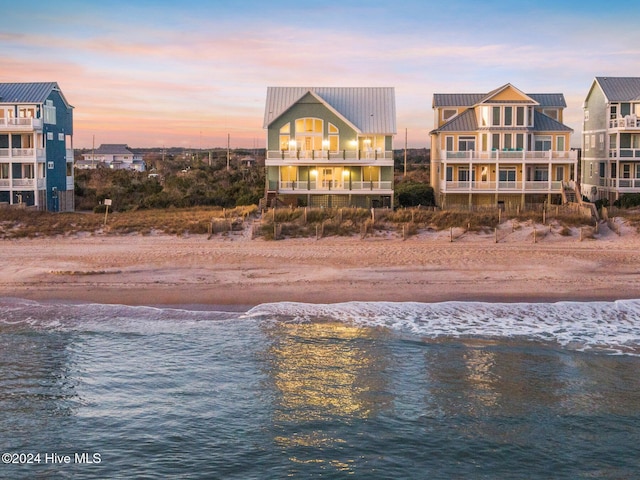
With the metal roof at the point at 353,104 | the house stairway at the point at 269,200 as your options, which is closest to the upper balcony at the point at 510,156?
the metal roof at the point at 353,104

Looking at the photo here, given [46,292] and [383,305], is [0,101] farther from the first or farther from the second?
[383,305]

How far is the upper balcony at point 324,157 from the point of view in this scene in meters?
43.3

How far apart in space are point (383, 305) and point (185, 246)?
1012 centimetres

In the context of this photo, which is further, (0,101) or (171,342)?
(0,101)

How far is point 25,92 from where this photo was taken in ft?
150

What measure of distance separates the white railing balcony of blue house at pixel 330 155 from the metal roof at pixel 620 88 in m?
16.3

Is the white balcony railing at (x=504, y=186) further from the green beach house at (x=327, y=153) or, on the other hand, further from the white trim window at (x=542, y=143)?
the green beach house at (x=327, y=153)

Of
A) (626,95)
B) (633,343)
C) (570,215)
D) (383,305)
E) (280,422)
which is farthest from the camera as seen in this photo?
(626,95)

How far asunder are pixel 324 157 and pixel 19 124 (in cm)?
1847

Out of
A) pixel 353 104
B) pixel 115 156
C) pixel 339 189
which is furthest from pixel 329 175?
pixel 115 156

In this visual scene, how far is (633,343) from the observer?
18.8 m

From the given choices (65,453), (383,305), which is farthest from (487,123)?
(65,453)

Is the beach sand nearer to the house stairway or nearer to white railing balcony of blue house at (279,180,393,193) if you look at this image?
the house stairway

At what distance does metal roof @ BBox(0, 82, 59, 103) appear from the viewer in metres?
45.2
